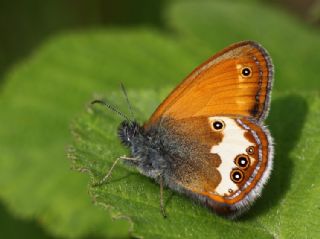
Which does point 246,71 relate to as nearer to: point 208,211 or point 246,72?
point 246,72

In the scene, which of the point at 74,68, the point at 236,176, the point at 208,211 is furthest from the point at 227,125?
the point at 74,68

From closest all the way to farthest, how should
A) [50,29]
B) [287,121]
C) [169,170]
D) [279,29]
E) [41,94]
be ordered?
[169,170] < [287,121] < [41,94] < [279,29] < [50,29]

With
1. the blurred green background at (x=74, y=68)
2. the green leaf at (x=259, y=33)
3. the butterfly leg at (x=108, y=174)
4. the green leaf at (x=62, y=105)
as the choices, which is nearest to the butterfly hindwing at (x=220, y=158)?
the butterfly leg at (x=108, y=174)

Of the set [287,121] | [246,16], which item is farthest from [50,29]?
[287,121]

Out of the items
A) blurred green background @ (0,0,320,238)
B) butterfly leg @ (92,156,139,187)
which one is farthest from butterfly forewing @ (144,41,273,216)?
blurred green background @ (0,0,320,238)

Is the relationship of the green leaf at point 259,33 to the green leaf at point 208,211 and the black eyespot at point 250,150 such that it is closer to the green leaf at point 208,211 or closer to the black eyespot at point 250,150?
the green leaf at point 208,211

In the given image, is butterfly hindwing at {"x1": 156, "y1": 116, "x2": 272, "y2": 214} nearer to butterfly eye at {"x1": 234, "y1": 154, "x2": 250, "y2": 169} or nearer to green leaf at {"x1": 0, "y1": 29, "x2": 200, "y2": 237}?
butterfly eye at {"x1": 234, "y1": 154, "x2": 250, "y2": 169}

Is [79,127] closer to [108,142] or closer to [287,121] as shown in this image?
[108,142]
